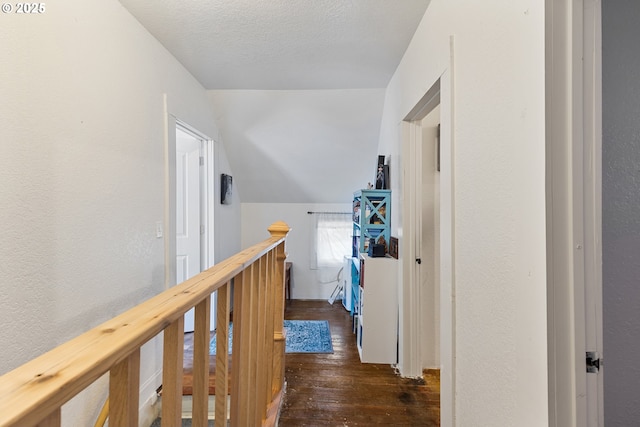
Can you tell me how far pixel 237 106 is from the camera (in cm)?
287

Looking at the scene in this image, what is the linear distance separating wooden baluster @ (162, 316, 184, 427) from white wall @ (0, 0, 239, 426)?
94 cm

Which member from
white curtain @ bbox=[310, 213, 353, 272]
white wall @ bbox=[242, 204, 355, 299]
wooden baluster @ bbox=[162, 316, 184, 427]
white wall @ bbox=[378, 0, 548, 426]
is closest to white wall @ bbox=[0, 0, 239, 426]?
wooden baluster @ bbox=[162, 316, 184, 427]

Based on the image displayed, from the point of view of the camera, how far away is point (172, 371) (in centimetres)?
58

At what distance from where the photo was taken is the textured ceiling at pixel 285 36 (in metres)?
1.57

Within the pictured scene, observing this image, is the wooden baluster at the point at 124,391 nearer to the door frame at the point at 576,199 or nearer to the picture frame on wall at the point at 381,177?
the door frame at the point at 576,199

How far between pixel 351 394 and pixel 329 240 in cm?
226

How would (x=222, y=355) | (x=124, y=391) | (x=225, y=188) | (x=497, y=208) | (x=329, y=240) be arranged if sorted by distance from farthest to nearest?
(x=329, y=240) → (x=225, y=188) → (x=497, y=208) → (x=222, y=355) → (x=124, y=391)

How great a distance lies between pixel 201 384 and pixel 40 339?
96cm

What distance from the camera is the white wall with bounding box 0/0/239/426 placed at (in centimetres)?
107

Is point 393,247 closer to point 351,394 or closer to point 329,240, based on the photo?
point 351,394

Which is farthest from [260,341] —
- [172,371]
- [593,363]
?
[593,363]

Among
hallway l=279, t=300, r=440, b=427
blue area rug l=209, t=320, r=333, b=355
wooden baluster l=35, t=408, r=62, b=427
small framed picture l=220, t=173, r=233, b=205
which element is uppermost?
small framed picture l=220, t=173, r=233, b=205

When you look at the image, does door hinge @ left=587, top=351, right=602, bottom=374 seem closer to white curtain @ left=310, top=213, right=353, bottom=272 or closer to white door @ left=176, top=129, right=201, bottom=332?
white door @ left=176, top=129, right=201, bottom=332

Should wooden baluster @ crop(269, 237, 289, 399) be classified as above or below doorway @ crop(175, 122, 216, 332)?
below
